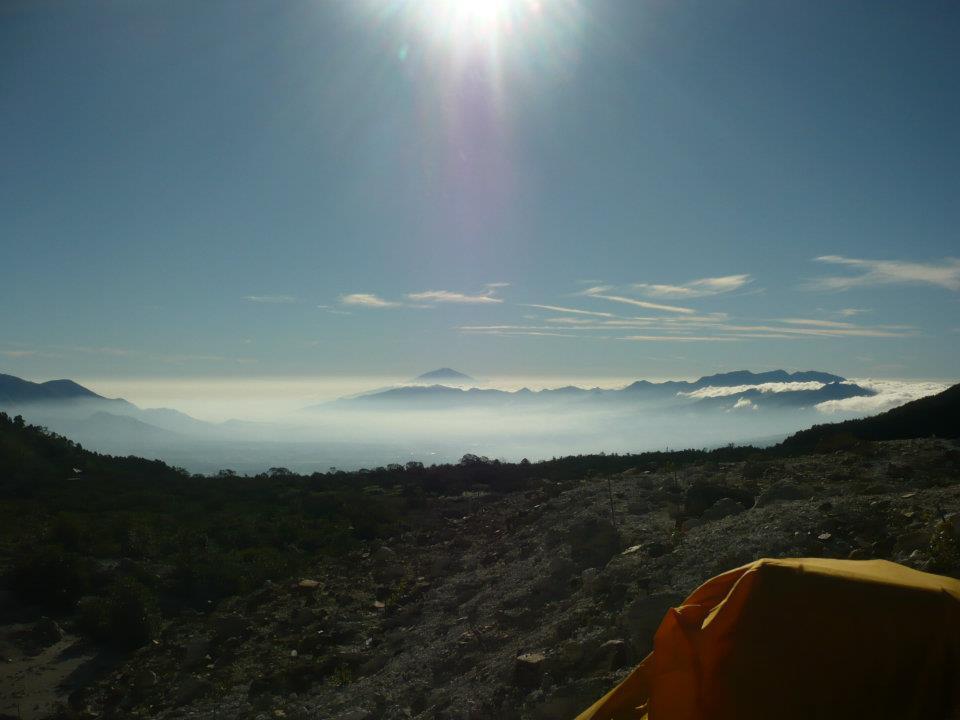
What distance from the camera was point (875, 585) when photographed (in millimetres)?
4910

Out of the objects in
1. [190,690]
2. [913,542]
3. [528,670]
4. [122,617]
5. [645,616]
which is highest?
[913,542]

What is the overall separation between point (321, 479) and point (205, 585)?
14.7m

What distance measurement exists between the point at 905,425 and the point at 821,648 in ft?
83.6

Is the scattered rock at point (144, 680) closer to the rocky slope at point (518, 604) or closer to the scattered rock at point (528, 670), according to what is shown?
the rocky slope at point (518, 604)

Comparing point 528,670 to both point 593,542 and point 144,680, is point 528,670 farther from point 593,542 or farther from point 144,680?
point 144,680

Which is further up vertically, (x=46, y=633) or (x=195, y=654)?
(x=46, y=633)

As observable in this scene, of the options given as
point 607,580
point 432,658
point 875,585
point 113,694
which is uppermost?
point 875,585

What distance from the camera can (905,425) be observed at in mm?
25391

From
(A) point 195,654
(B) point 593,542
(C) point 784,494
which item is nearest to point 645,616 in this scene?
(B) point 593,542

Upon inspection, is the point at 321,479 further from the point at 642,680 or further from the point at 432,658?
the point at 642,680

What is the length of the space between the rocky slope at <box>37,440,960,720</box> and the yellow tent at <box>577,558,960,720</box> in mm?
2425

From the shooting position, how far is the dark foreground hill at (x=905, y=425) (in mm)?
24375

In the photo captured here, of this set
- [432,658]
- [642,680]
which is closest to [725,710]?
[642,680]

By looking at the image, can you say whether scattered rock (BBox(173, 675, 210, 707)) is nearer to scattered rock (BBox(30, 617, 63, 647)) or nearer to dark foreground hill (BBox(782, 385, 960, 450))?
scattered rock (BBox(30, 617, 63, 647))
